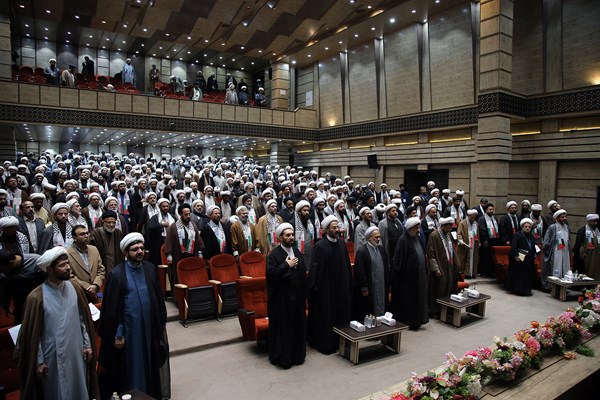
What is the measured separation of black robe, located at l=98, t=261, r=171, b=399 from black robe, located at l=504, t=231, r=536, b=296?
7.53m

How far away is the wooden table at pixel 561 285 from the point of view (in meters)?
7.74

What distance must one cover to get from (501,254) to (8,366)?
30.7 feet

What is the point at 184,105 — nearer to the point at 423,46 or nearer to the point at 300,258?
the point at 423,46

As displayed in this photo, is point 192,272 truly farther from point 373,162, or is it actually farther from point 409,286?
point 373,162

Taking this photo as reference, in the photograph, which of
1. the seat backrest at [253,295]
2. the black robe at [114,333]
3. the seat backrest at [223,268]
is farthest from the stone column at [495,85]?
the black robe at [114,333]

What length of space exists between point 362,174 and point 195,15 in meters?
11.2

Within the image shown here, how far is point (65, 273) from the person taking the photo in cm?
307

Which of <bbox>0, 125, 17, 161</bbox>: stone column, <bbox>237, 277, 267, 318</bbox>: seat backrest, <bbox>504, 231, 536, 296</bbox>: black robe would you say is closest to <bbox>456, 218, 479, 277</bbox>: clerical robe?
<bbox>504, 231, 536, 296</bbox>: black robe

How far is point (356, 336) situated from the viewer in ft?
16.0

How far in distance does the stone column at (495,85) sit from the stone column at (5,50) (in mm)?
18398

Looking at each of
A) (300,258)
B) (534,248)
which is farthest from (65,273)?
(534,248)

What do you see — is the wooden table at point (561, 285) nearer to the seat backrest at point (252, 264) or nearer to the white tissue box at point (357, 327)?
the white tissue box at point (357, 327)

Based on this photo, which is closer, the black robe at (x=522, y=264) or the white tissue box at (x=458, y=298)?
the white tissue box at (x=458, y=298)

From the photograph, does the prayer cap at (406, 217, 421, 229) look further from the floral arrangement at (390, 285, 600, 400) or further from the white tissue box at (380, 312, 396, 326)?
the floral arrangement at (390, 285, 600, 400)
